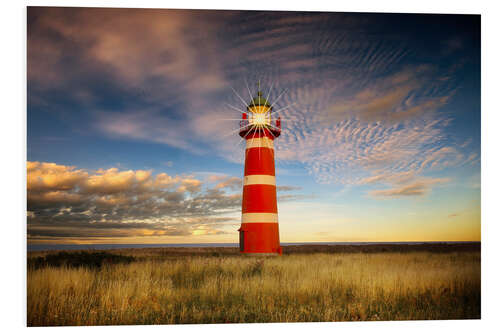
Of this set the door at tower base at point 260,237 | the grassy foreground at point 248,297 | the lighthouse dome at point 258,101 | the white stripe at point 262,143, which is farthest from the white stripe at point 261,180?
the grassy foreground at point 248,297

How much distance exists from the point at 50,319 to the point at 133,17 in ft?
17.5

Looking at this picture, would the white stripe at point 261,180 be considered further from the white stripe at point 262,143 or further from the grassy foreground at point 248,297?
the grassy foreground at point 248,297

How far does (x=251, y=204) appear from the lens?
12.2 meters

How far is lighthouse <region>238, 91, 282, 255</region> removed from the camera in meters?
12.1

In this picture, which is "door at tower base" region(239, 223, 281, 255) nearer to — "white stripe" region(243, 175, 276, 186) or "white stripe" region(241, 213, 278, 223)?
"white stripe" region(241, 213, 278, 223)

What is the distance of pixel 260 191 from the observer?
39.7ft

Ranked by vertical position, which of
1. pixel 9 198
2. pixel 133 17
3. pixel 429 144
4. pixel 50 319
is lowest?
pixel 50 319

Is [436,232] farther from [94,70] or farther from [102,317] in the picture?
[94,70]

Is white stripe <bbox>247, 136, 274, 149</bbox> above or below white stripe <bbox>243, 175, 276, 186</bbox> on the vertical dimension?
above

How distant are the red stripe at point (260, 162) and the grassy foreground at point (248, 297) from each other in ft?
15.0

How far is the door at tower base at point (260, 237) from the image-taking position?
39.5 feet

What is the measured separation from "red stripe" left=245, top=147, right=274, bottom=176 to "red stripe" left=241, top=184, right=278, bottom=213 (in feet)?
1.42

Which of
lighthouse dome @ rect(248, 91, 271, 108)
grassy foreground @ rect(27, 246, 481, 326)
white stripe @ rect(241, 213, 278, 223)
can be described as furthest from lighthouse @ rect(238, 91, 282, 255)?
grassy foreground @ rect(27, 246, 481, 326)
